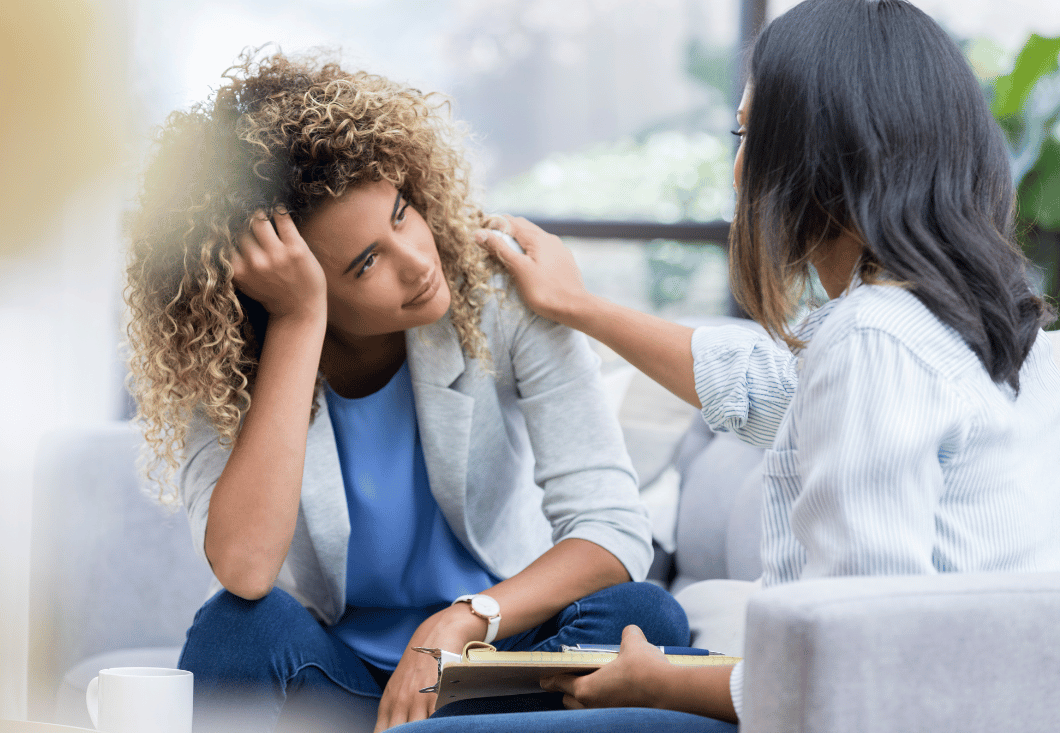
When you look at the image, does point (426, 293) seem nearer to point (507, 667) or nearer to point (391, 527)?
point (391, 527)

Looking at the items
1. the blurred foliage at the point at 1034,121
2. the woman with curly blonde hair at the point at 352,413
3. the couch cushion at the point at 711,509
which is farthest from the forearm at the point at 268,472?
the blurred foliage at the point at 1034,121

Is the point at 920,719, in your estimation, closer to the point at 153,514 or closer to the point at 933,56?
the point at 933,56

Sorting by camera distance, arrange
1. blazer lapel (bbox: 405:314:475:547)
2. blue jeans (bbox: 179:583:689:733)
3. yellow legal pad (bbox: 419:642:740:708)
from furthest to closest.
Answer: blazer lapel (bbox: 405:314:475:547) < blue jeans (bbox: 179:583:689:733) < yellow legal pad (bbox: 419:642:740:708)

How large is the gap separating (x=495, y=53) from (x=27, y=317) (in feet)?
9.31

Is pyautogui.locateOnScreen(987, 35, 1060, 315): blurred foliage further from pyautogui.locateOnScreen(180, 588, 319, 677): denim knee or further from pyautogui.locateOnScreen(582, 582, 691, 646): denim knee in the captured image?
pyautogui.locateOnScreen(180, 588, 319, 677): denim knee

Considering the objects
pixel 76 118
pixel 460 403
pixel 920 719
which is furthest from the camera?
pixel 460 403

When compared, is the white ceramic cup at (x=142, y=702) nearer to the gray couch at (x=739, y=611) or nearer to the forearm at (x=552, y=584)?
the gray couch at (x=739, y=611)

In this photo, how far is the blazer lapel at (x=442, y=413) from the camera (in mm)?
1188

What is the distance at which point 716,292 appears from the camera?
9.20 ft

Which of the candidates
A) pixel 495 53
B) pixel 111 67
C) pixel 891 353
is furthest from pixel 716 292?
pixel 111 67

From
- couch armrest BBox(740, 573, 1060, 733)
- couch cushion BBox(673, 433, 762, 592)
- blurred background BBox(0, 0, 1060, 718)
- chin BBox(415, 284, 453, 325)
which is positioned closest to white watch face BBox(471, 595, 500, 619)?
chin BBox(415, 284, 453, 325)

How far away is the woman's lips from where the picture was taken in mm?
1081

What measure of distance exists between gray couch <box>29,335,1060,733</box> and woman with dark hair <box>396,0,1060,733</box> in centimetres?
6

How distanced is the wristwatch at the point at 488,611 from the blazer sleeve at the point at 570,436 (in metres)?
0.16
